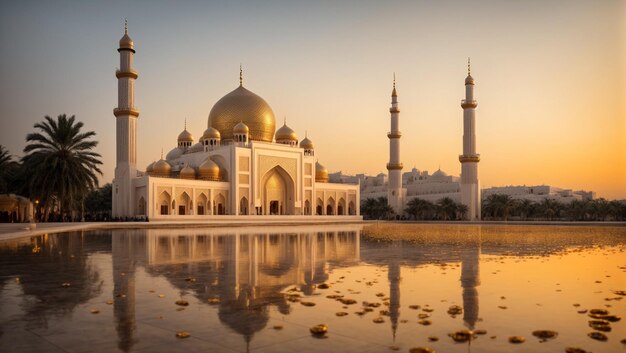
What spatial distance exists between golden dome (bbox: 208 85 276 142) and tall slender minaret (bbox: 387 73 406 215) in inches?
575

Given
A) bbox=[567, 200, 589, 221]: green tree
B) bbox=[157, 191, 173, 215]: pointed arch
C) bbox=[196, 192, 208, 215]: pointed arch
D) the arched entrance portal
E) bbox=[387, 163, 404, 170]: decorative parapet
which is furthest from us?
bbox=[387, 163, 404, 170]: decorative parapet

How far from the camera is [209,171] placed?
43719 millimetres

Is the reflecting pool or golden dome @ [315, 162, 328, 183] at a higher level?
golden dome @ [315, 162, 328, 183]

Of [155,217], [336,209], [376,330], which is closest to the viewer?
[376,330]

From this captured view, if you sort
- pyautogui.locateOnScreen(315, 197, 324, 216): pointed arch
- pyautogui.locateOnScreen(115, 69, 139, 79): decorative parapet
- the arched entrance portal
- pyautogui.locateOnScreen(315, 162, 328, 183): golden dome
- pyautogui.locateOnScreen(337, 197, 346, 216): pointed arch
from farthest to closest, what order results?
pyautogui.locateOnScreen(337, 197, 346, 216): pointed arch, pyautogui.locateOnScreen(315, 162, 328, 183): golden dome, pyautogui.locateOnScreen(315, 197, 324, 216): pointed arch, the arched entrance portal, pyautogui.locateOnScreen(115, 69, 139, 79): decorative parapet

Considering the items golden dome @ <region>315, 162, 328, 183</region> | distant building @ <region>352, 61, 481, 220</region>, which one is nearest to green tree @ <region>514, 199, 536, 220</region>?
distant building @ <region>352, 61, 481, 220</region>

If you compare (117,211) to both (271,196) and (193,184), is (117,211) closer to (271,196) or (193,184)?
(193,184)

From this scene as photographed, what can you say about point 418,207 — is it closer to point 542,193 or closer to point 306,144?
point 306,144

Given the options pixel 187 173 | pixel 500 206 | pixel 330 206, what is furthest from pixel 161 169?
pixel 500 206

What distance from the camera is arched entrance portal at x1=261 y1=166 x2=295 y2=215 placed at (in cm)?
4841

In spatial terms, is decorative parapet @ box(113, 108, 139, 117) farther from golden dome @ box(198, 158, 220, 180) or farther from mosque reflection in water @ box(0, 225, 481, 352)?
mosque reflection in water @ box(0, 225, 481, 352)

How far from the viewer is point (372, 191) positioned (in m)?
88.0

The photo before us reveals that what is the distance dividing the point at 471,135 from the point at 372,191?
124 feet

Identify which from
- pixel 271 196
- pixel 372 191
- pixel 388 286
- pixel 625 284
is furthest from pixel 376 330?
pixel 372 191
